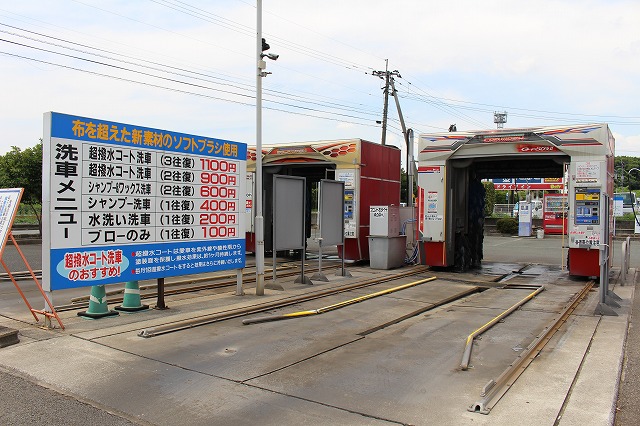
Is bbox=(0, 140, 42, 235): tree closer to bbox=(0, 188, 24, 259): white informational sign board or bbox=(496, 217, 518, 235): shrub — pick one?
bbox=(0, 188, 24, 259): white informational sign board

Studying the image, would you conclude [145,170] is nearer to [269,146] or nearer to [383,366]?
[383,366]

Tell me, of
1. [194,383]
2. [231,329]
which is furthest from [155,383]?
[231,329]

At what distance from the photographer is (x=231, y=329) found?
25.9 feet

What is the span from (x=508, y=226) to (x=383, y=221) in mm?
23820

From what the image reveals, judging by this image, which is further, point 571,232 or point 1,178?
point 1,178

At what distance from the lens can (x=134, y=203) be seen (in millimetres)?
8609

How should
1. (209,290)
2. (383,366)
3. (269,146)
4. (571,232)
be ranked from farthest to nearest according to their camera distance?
(269,146) < (571,232) < (209,290) < (383,366)

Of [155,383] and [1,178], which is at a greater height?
[1,178]

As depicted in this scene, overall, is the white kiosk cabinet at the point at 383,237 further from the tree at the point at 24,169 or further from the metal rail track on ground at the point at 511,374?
the tree at the point at 24,169

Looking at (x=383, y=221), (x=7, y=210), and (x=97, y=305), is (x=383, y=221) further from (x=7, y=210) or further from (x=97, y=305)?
(x=7, y=210)

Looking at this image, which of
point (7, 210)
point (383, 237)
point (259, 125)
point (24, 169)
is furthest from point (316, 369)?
point (24, 169)

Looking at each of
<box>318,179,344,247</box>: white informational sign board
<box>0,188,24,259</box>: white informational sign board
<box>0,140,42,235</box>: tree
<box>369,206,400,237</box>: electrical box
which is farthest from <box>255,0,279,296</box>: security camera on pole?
<box>0,140,42,235</box>: tree

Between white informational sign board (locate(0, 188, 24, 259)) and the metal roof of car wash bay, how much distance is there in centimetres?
1135

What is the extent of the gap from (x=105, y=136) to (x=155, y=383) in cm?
428
